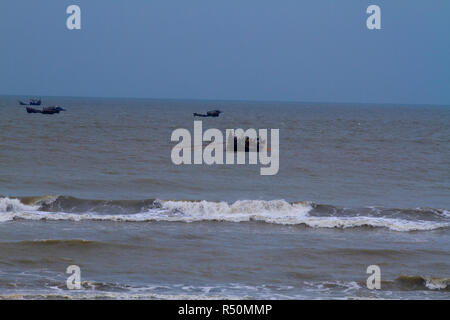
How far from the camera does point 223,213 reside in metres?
21.9

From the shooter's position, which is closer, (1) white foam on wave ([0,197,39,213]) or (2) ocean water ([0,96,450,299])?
(2) ocean water ([0,96,450,299])

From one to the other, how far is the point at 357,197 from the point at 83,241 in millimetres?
12314

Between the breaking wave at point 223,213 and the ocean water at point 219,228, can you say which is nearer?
the ocean water at point 219,228

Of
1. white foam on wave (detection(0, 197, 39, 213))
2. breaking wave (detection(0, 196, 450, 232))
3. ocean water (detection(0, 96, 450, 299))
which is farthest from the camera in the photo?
white foam on wave (detection(0, 197, 39, 213))

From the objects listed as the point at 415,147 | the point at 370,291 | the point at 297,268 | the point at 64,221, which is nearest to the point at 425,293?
the point at 370,291

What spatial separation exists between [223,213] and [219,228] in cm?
233

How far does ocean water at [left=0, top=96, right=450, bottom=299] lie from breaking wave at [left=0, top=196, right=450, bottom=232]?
0.06 metres

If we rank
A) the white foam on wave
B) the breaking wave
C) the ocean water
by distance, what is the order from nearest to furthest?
the ocean water → the breaking wave → the white foam on wave

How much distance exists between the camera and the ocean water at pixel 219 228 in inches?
539

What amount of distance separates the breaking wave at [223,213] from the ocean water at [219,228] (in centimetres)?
6

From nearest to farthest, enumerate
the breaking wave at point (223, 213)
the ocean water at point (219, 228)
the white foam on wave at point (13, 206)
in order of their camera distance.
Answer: the ocean water at point (219, 228) < the breaking wave at point (223, 213) < the white foam on wave at point (13, 206)

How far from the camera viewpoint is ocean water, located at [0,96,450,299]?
13.7m
